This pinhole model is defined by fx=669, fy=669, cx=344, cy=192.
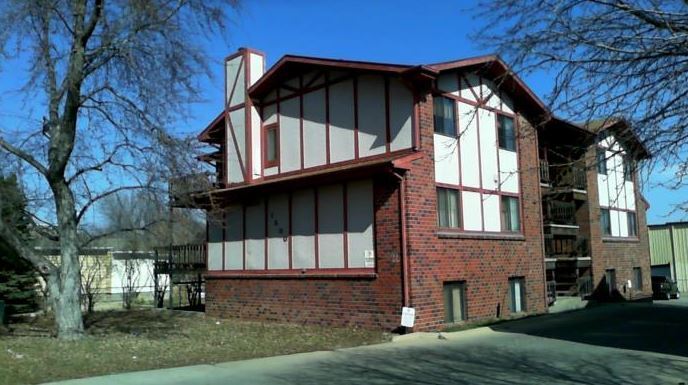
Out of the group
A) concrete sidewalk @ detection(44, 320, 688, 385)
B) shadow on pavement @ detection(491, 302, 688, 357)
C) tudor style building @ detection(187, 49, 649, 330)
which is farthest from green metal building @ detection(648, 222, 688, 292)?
concrete sidewalk @ detection(44, 320, 688, 385)

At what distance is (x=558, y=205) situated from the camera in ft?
87.9

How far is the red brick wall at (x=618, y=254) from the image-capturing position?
2727 centimetres

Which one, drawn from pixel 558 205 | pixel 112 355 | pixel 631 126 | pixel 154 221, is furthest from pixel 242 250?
pixel 631 126

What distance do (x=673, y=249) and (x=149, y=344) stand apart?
137 ft

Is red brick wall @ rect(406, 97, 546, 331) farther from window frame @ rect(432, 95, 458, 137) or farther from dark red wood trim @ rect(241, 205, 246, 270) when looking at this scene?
dark red wood trim @ rect(241, 205, 246, 270)

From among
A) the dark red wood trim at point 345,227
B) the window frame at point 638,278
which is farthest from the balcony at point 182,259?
the window frame at point 638,278

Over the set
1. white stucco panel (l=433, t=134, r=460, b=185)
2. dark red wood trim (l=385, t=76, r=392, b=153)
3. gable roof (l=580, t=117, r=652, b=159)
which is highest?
dark red wood trim (l=385, t=76, r=392, b=153)

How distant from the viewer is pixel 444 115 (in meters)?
18.8

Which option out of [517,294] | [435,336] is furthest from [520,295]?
[435,336]

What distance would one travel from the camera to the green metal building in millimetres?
45781

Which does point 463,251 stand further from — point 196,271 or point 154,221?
point 196,271

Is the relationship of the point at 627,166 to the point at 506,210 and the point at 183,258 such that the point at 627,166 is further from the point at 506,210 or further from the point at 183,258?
the point at 183,258

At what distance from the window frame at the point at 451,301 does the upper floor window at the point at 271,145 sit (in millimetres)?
7020

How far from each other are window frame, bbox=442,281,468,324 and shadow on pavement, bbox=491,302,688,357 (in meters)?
1.09
